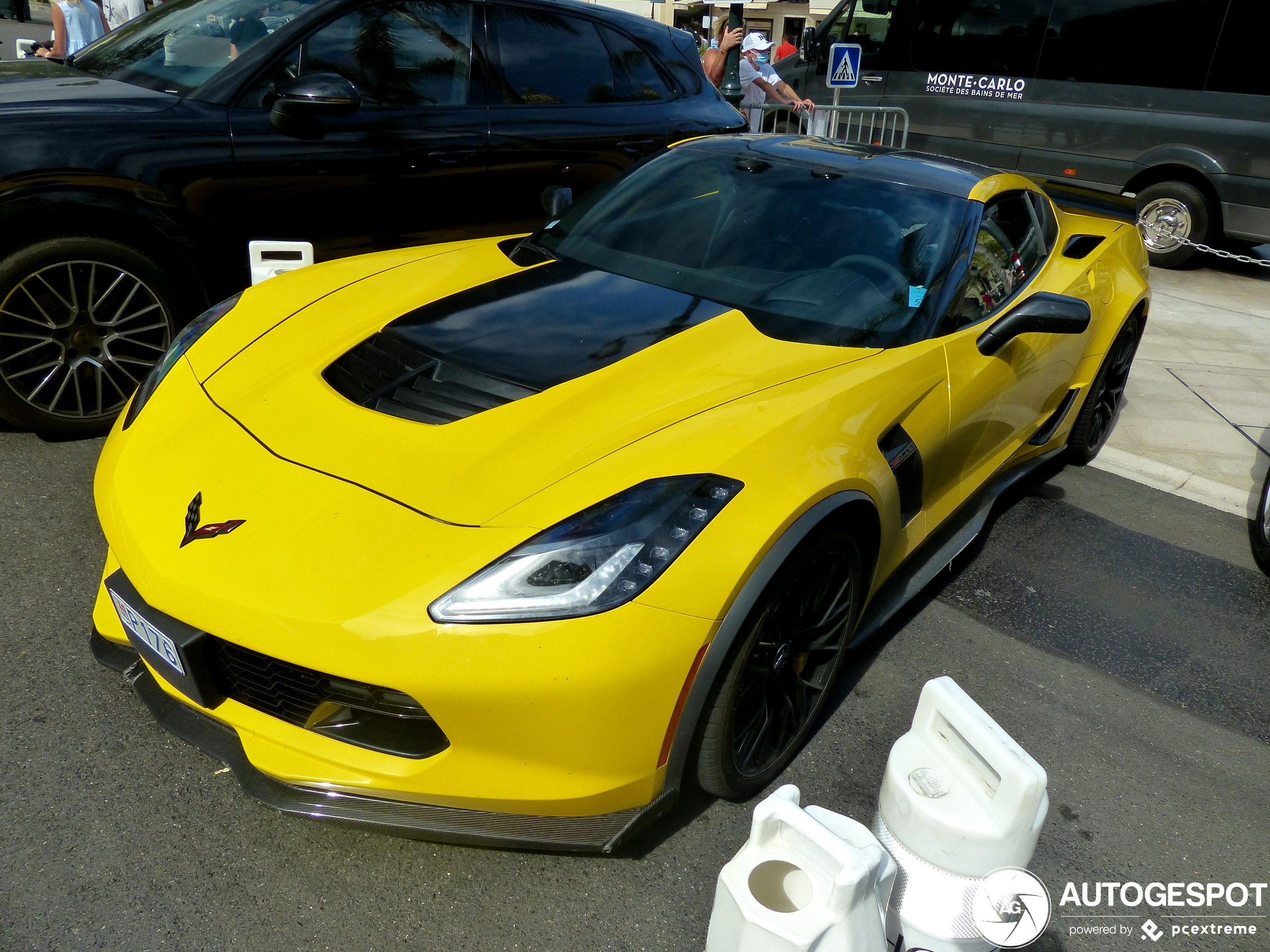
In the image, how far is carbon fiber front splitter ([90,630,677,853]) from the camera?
1867 mm

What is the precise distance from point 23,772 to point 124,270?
2.08m

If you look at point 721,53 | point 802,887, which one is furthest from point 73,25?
point 802,887

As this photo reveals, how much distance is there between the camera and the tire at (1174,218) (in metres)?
8.64

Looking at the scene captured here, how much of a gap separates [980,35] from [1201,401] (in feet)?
17.5

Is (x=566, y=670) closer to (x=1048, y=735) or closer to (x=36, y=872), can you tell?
(x=36, y=872)

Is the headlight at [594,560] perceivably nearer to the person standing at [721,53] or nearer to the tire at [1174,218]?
the tire at [1174,218]

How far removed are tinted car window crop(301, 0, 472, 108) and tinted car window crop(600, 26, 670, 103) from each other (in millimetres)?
866

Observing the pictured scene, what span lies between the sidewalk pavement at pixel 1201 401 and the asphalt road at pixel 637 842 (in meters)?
1.05

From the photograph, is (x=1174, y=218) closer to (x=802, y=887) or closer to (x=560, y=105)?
(x=560, y=105)

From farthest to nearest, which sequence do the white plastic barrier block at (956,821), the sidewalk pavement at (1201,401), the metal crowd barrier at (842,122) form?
the metal crowd barrier at (842,122)
the sidewalk pavement at (1201,401)
the white plastic barrier block at (956,821)

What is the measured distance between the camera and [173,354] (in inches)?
110

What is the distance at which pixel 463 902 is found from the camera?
203cm

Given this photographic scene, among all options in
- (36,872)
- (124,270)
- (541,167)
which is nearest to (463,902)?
(36,872)

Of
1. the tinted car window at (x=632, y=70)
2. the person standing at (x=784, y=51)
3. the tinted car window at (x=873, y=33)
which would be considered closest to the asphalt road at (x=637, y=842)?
the tinted car window at (x=632, y=70)
